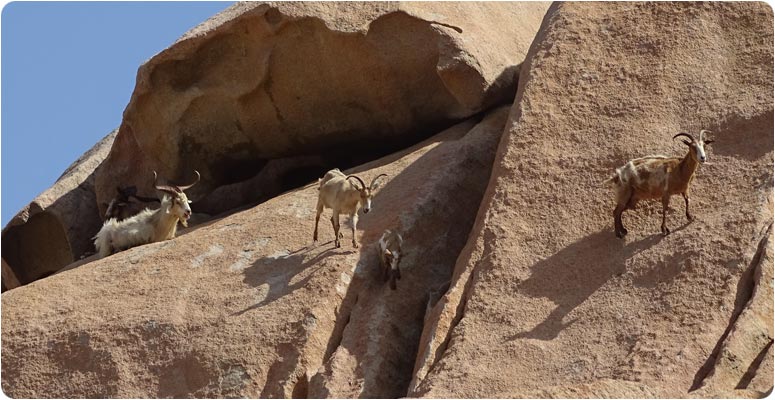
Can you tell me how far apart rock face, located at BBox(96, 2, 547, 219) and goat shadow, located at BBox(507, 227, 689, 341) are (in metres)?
4.58

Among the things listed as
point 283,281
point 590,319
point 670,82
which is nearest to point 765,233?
point 590,319

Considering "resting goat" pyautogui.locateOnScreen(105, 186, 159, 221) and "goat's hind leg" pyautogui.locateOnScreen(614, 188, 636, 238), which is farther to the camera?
"resting goat" pyautogui.locateOnScreen(105, 186, 159, 221)

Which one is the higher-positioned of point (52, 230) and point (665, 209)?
point (665, 209)

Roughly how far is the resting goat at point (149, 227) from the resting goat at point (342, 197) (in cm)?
311

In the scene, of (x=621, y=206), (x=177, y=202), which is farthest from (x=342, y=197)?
(x=177, y=202)

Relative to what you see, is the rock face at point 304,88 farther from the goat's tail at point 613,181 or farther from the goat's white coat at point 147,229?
the goat's tail at point 613,181

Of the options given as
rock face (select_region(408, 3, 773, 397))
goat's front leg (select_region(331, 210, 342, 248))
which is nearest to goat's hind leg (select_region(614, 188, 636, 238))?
rock face (select_region(408, 3, 773, 397))

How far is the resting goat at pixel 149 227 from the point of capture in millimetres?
20812

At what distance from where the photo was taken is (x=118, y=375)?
17234 mm

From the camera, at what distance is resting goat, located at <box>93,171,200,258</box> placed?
20.8 m

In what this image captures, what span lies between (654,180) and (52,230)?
431 inches

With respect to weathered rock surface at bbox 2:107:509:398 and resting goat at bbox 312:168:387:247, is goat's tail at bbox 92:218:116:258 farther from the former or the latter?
resting goat at bbox 312:168:387:247

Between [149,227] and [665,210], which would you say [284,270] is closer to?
[149,227]

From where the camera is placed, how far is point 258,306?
1736cm
